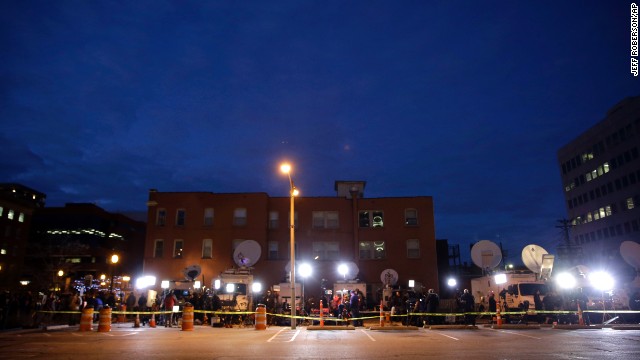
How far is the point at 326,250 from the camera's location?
1654 inches

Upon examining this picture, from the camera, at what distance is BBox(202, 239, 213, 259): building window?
41.0 meters

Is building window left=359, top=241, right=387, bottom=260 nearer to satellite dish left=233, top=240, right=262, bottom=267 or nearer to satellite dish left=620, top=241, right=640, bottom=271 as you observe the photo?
satellite dish left=233, top=240, right=262, bottom=267

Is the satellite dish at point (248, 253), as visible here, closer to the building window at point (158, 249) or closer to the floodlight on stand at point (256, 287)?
the floodlight on stand at point (256, 287)

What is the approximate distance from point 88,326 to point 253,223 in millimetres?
20735

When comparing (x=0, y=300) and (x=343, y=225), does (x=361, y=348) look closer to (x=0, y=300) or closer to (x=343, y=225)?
(x=0, y=300)

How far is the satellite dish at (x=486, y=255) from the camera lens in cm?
2992

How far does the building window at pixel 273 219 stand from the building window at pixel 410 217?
38.3 ft

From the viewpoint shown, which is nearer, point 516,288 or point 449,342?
point 449,342

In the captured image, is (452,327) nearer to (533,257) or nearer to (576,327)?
(576,327)

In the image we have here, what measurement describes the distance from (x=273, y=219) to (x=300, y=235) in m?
2.92

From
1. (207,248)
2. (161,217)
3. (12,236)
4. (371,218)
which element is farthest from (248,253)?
(12,236)

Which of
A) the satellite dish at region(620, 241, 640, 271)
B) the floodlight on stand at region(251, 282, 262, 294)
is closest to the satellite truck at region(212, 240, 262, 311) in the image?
the floodlight on stand at region(251, 282, 262, 294)

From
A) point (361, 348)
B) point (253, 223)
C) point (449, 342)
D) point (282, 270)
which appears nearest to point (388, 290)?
point (282, 270)

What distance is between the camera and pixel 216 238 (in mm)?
41250
